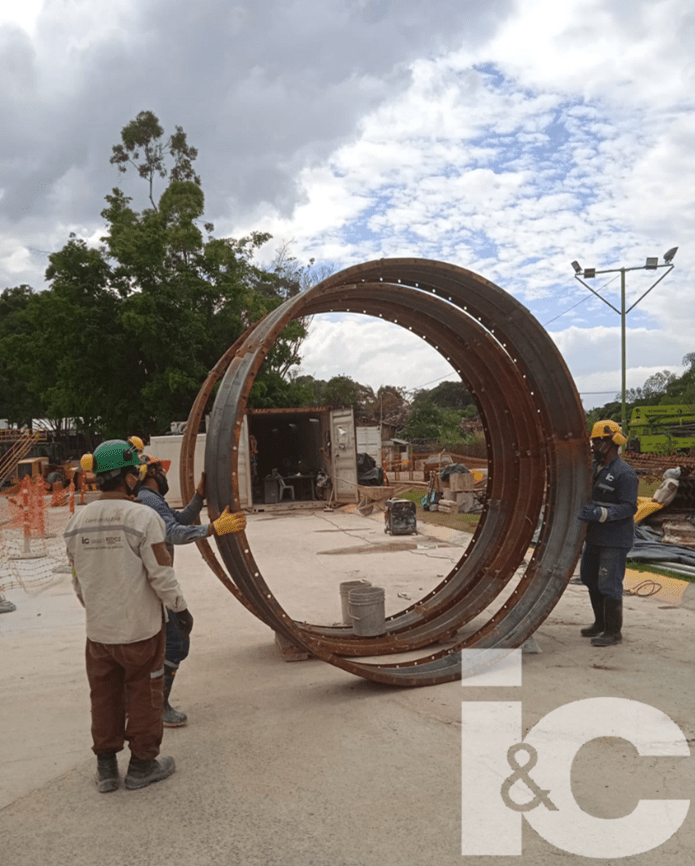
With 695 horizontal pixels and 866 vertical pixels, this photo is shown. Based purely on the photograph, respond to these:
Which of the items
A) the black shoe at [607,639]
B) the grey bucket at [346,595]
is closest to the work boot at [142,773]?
the grey bucket at [346,595]

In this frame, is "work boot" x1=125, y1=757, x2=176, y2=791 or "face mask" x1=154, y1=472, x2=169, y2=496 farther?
"face mask" x1=154, y1=472, x2=169, y2=496

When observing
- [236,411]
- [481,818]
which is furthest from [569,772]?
[236,411]

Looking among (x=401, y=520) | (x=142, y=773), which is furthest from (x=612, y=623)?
→ (x=401, y=520)

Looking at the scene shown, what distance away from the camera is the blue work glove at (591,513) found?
→ 19.1ft

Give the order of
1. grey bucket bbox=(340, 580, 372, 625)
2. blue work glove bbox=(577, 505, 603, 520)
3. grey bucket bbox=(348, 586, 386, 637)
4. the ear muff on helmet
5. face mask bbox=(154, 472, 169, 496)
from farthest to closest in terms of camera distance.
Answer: grey bucket bbox=(340, 580, 372, 625) < the ear muff on helmet < grey bucket bbox=(348, 586, 386, 637) < blue work glove bbox=(577, 505, 603, 520) < face mask bbox=(154, 472, 169, 496)

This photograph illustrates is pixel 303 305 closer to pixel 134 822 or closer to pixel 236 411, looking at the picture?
pixel 236 411

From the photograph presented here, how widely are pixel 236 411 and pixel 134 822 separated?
99.1 inches

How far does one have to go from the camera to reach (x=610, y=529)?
5.97 meters

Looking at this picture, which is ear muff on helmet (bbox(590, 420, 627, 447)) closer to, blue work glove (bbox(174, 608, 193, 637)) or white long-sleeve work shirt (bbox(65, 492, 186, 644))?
blue work glove (bbox(174, 608, 193, 637))

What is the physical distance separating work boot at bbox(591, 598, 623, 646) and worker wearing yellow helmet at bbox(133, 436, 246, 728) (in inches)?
126

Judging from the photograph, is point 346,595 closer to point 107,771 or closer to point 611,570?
point 611,570

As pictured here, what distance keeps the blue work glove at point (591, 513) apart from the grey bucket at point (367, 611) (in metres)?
1.79

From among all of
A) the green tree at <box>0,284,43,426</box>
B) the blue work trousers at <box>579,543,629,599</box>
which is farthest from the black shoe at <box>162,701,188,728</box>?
the green tree at <box>0,284,43,426</box>

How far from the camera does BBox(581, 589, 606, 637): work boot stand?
20.5 feet
